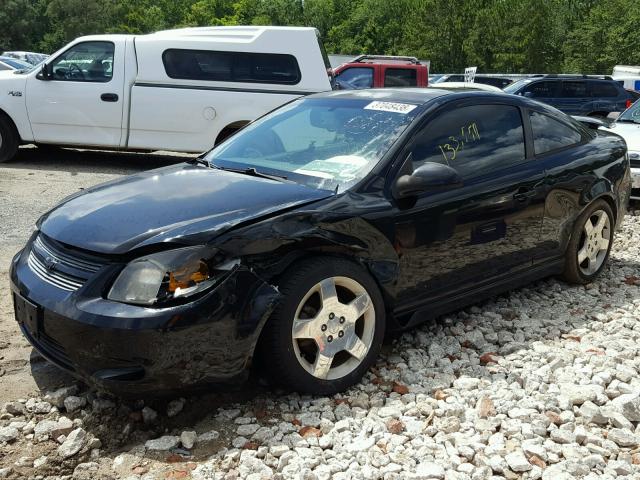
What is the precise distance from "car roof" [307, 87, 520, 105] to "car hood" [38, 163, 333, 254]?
1051 millimetres

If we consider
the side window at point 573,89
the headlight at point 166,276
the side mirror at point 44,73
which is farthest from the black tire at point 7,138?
the side window at point 573,89

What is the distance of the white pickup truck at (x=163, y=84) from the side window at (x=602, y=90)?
A: 1076cm

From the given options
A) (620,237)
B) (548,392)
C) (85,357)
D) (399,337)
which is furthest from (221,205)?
(620,237)

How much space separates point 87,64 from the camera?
982cm

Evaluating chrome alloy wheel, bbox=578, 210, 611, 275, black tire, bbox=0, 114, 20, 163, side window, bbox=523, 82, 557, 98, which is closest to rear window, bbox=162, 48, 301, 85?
black tire, bbox=0, 114, 20, 163

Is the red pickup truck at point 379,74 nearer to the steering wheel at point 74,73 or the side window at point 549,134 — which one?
the steering wheel at point 74,73

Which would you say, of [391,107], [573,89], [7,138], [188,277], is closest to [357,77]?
[573,89]

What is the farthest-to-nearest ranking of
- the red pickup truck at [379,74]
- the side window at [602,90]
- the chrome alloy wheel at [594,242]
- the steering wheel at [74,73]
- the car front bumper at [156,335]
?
the side window at [602,90] → the red pickup truck at [379,74] → the steering wheel at [74,73] → the chrome alloy wheel at [594,242] → the car front bumper at [156,335]

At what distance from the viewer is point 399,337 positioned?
4.18 metres

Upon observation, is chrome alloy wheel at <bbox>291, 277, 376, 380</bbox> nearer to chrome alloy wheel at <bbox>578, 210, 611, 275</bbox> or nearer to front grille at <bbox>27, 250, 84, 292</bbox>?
front grille at <bbox>27, 250, 84, 292</bbox>

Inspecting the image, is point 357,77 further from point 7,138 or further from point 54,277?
point 54,277

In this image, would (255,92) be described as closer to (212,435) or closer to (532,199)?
(532,199)

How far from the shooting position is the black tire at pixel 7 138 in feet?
32.1

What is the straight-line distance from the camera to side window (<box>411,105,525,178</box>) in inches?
157
